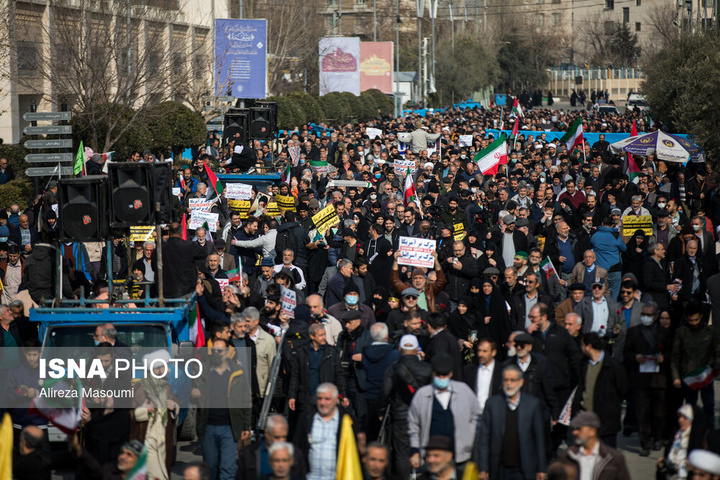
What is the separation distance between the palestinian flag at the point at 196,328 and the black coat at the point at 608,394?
3.95 m

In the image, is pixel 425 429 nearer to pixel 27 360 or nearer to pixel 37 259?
pixel 27 360

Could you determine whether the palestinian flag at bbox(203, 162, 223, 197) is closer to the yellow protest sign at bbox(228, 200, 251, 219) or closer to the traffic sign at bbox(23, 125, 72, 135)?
the yellow protest sign at bbox(228, 200, 251, 219)

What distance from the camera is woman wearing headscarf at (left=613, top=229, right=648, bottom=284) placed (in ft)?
50.4

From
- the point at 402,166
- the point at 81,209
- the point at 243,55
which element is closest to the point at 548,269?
the point at 81,209

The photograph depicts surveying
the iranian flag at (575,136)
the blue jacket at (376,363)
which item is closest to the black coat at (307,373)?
the blue jacket at (376,363)

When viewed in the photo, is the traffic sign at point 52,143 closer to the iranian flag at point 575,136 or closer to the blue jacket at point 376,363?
Result: the blue jacket at point 376,363

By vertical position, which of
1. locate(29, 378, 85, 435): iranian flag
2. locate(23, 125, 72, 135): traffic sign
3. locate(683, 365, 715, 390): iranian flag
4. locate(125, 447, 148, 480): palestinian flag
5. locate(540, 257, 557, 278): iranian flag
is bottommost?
locate(683, 365, 715, 390): iranian flag

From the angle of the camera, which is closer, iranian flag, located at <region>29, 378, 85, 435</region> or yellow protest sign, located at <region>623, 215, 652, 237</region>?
iranian flag, located at <region>29, 378, 85, 435</region>

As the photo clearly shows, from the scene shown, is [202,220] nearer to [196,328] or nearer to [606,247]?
[196,328]

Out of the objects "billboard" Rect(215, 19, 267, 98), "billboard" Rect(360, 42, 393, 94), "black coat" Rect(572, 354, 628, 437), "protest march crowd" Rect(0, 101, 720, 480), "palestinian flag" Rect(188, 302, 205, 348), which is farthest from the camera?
"billboard" Rect(360, 42, 393, 94)

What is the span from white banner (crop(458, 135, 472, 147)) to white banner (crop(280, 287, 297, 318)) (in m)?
23.4

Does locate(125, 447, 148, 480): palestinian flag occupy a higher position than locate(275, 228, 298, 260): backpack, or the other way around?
locate(275, 228, 298, 260): backpack

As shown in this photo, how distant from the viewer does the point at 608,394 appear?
385 inches

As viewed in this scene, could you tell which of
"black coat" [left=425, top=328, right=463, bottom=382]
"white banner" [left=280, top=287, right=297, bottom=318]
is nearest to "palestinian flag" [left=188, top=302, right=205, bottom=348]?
"white banner" [left=280, top=287, right=297, bottom=318]
